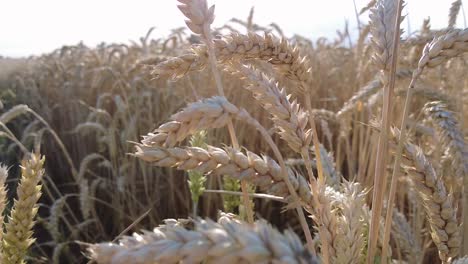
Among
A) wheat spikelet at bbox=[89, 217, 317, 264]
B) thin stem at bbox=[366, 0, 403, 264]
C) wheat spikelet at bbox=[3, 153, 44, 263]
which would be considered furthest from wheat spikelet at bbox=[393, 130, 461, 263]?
wheat spikelet at bbox=[3, 153, 44, 263]

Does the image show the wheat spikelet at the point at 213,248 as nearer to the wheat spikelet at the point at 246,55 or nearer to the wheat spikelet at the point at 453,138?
the wheat spikelet at the point at 246,55

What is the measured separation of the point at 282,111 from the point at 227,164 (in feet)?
0.42

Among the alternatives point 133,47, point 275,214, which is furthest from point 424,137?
point 133,47

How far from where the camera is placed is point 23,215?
0.92 meters

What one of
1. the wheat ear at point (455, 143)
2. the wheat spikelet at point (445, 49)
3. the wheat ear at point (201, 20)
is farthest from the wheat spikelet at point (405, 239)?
the wheat ear at point (201, 20)

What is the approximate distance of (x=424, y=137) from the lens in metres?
2.18

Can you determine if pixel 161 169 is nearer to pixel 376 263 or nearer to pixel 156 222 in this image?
pixel 156 222

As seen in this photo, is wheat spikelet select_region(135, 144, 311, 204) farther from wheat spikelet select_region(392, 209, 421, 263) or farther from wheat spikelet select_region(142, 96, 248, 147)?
wheat spikelet select_region(392, 209, 421, 263)

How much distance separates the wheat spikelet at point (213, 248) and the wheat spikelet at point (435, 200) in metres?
0.51

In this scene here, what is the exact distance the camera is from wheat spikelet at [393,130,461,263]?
2.85ft

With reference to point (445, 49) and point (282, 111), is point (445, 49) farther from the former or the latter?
point (282, 111)

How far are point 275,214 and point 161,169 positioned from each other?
0.70 meters

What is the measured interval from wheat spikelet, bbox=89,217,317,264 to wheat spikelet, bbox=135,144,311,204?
191 mm

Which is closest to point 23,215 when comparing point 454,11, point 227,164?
point 227,164
